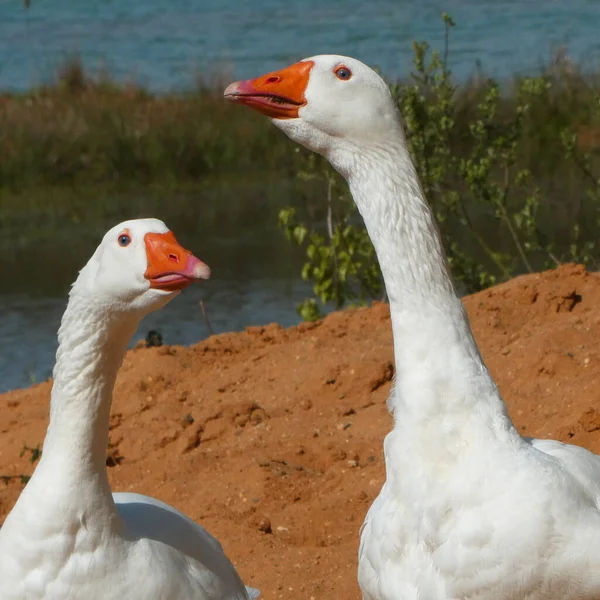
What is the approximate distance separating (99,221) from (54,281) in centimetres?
176

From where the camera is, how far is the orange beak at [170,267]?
13.5 feet

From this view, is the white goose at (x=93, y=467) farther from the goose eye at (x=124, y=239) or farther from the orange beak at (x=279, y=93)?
the orange beak at (x=279, y=93)

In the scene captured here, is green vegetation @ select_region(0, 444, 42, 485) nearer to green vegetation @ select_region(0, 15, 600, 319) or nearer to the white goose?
the white goose

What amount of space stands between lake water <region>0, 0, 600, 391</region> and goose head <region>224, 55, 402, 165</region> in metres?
6.54

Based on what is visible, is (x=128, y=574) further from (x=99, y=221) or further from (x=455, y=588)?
(x=99, y=221)

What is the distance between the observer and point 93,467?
4406 millimetres

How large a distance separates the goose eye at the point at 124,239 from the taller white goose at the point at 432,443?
0.61 m

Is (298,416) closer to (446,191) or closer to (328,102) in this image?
(328,102)

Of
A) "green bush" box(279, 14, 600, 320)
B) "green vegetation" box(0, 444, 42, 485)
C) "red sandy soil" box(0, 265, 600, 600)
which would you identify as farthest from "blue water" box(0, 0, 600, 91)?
"green vegetation" box(0, 444, 42, 485)

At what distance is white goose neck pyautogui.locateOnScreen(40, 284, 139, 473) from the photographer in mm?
4367

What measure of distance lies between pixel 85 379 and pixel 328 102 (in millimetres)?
1310

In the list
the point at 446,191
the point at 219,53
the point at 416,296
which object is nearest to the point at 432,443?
the point at 416,296

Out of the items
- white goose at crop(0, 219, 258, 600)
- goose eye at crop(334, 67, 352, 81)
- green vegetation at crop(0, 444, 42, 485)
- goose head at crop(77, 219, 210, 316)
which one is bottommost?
green vegetation at crop(0, 444, 42, 485)

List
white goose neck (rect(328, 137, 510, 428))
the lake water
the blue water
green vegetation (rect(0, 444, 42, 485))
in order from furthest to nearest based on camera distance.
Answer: the blue water < the lake water < green vegetation (rect(0, 444, 42, 485)) < white goose neck (rect(328, 137, 510, 428))
